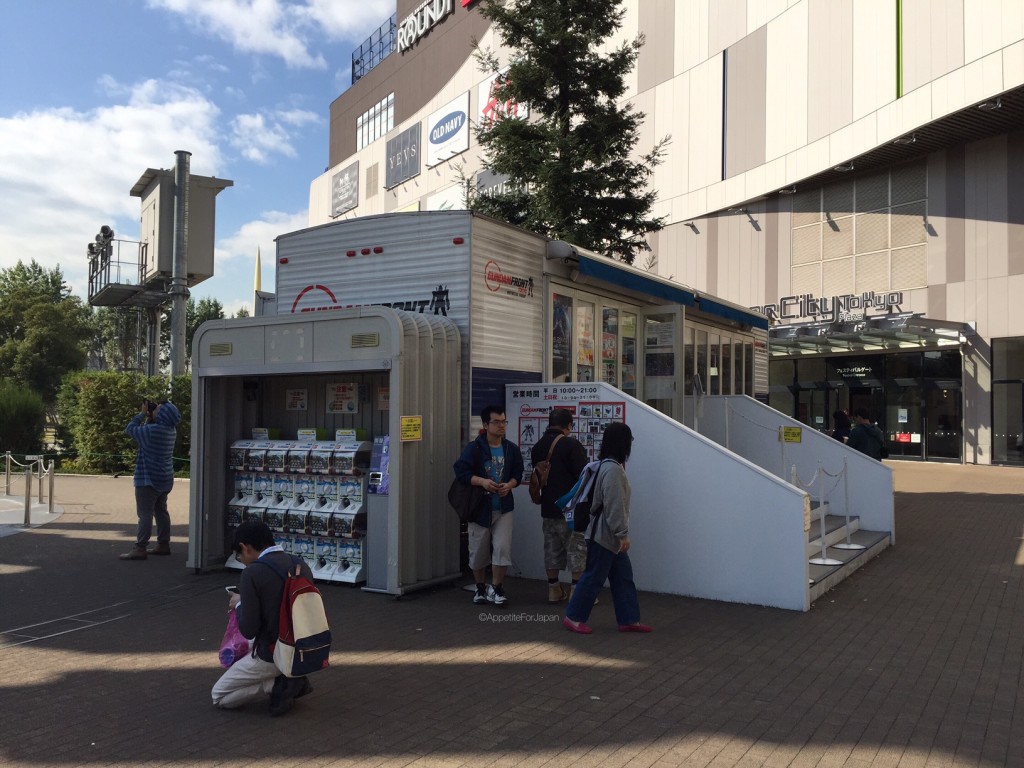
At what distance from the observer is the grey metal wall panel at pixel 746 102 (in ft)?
96.5

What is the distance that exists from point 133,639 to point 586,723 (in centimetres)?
371

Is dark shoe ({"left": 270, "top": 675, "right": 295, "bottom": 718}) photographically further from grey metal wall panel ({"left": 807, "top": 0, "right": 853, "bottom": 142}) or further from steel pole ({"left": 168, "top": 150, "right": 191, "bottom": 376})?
grey metal wall panel ({"left": 807, "top": 0, "right": 853, "bottom": 142})

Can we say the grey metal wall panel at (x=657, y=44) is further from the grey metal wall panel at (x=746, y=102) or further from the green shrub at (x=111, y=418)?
the green shrub at (x=111, y=418)

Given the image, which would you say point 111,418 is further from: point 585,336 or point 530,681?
point 530,681

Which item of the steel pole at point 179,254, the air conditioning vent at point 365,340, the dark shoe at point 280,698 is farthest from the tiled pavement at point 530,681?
the steel pole at point 179,254

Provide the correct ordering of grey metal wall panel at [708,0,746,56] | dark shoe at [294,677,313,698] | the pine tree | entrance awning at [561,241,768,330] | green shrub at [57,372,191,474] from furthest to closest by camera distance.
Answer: grey metal wall panel at [708,0,746,56] < green shrub at [57,372,191,474] < the pine tree < entrance awning at [561,241,768,330] < dark shoe at [294,677,313,698]

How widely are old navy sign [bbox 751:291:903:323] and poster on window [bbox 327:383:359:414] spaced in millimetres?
21737

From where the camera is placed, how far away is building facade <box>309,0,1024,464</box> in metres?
24.2

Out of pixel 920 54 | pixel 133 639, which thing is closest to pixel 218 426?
pixel 133 639

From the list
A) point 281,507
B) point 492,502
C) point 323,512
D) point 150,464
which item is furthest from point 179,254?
point 492,502

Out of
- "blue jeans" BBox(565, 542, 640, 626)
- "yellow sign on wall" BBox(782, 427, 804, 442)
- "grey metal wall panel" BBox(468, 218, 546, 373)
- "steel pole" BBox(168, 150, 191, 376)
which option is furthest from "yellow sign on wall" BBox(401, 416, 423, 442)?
"steel pole" BBox(168, 150, 191, 376)

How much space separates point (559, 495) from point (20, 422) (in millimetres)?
21923

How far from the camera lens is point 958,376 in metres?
26.2

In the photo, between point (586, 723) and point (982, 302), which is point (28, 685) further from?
point (982, 302)
